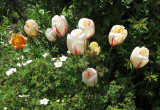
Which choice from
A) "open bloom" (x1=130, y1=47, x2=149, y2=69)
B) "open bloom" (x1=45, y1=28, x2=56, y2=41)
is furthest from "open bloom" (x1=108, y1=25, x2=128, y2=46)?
"open bloom" (x1=45, y1=28, x2=56, y2=41)

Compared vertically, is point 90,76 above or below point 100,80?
above

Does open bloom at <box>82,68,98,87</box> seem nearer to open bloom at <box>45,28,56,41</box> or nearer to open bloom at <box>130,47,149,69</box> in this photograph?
open bloom at <box>130,47,149,69</box>

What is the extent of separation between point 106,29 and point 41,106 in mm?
937

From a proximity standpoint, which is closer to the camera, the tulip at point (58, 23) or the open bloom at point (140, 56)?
the open bloom at point (140, 56)

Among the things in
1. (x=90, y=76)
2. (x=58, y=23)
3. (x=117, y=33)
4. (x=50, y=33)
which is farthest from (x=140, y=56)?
(x=50, y=33)

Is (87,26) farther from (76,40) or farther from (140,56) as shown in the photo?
(140,56)

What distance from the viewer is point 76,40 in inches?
39.9

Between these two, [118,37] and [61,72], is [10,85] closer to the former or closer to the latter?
[61,72]

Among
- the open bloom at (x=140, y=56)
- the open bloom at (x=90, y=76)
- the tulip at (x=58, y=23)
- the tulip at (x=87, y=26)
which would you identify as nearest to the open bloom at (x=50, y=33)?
the tulip at (x=58, y=23)

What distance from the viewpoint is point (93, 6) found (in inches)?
56.5

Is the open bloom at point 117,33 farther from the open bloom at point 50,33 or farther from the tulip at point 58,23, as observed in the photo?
the open bloom at point 50,33

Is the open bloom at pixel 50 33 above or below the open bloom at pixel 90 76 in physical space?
above

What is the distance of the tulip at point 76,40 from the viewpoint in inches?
39.6

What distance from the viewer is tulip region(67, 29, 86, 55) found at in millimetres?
1005
